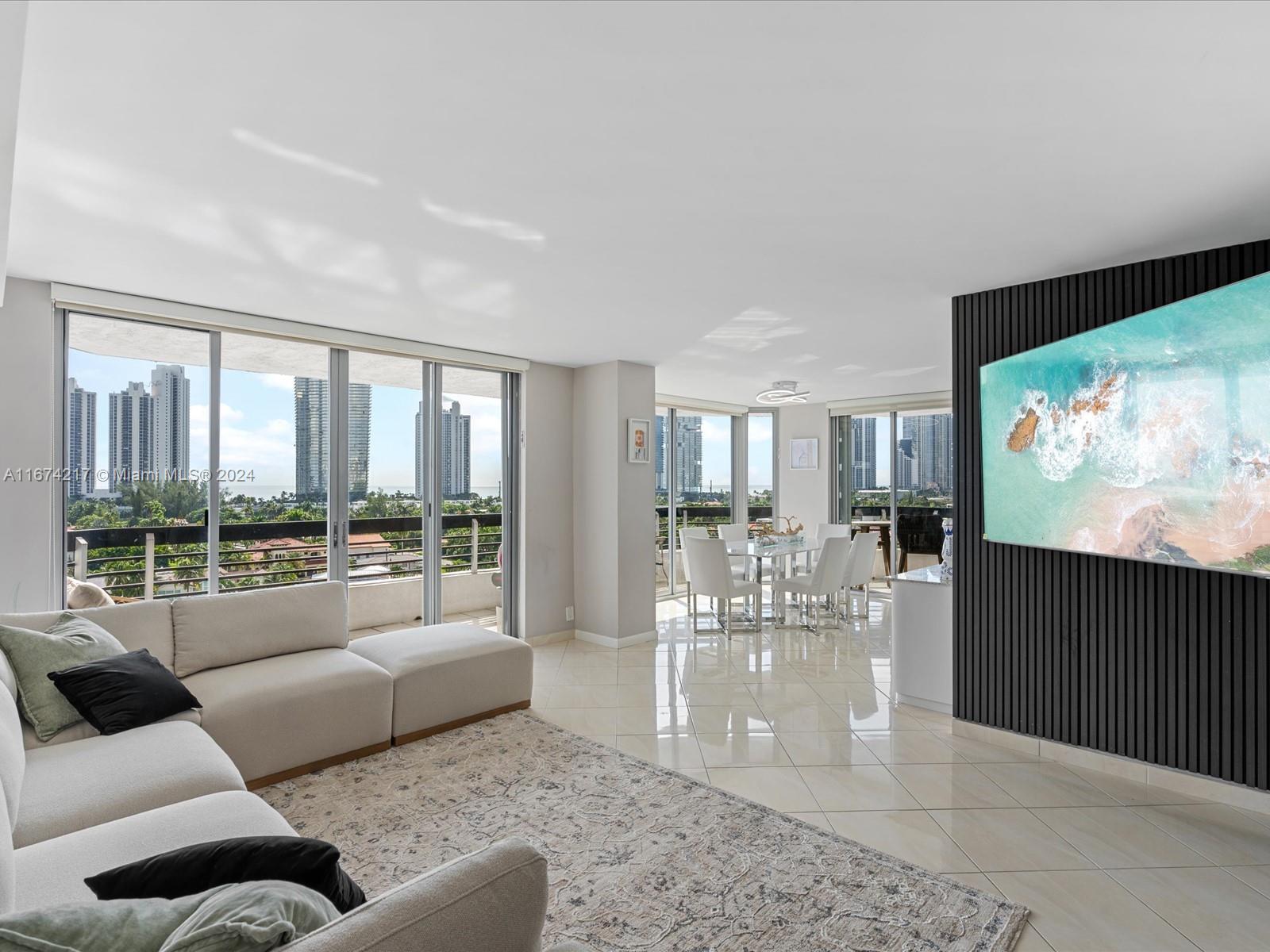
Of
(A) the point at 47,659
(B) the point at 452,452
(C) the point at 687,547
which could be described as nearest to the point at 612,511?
(C) the point at 687,547

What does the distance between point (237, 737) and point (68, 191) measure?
2306 millimetres

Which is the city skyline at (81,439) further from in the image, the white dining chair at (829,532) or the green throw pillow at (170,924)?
the white dining chair at (829,532)

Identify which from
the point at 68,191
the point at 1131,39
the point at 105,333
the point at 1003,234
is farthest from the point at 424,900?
the point at 105,333

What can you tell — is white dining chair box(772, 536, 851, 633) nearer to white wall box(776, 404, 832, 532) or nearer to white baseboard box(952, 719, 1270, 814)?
white wall box(776, 404, 832, 532)

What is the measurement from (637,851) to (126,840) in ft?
5.43

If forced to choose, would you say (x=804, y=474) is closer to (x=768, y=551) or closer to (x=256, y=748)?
(x=768, y=551)

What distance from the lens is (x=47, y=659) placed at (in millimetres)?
2588

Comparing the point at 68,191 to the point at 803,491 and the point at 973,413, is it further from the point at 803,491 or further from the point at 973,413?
the point at 803,491

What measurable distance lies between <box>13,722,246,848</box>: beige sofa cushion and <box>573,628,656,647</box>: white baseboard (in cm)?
350

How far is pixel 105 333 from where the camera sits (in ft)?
12.3

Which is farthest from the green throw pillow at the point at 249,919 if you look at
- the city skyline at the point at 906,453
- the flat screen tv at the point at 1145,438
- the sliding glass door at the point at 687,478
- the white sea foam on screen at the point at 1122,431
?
the city skyline at the point at 906,453

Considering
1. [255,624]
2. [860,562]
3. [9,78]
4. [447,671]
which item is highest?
[9,78]

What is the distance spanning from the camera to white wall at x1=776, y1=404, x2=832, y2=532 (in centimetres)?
862

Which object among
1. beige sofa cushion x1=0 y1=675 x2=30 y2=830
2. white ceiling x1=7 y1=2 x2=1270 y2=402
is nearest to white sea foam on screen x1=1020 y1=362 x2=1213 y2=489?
white ceiling x1=7 y1=2 x2=1270 y2=402
